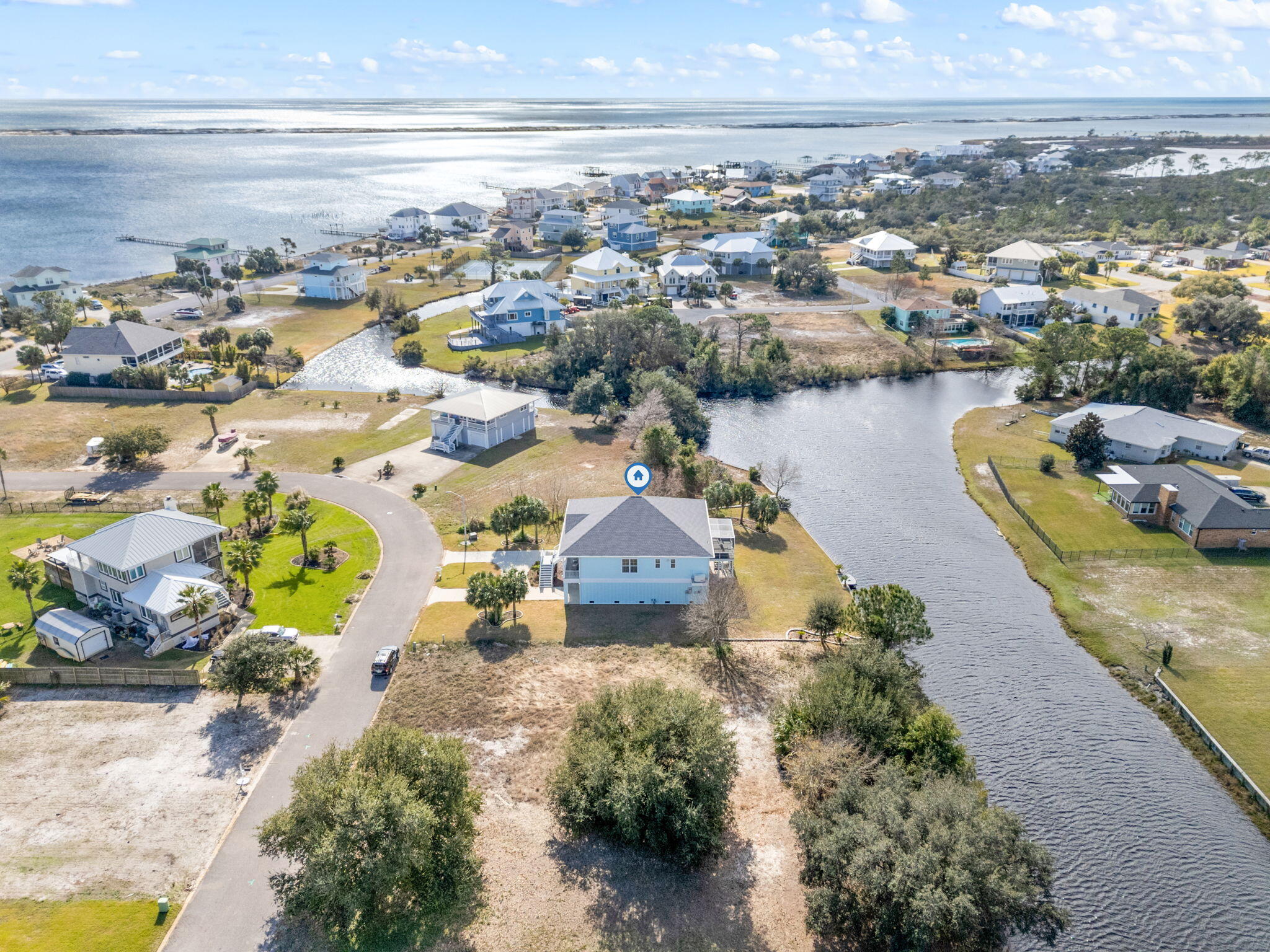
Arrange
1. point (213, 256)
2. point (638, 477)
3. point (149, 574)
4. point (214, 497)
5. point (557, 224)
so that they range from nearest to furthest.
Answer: point (149, 574)
point (638, 477)
point (214, 497)
point (213, 256)
point (557, 224)

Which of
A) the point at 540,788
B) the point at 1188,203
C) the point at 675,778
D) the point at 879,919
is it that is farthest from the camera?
the point at 1188,203

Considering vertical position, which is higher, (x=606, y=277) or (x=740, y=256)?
(x=740, y=256)

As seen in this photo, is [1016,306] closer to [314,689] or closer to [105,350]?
[314,689]

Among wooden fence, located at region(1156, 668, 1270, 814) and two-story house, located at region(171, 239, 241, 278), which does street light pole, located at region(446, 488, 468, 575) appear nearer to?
wooden fence, located at region(1156, 668, 1270, 814)

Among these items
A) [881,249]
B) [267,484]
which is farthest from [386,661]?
[881,249]

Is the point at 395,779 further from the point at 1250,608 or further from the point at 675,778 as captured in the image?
the point at 1250,608

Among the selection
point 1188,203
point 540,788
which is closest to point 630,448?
point 540,788

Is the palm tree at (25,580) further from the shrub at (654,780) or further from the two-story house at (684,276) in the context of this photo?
the two-story house at (684,276)

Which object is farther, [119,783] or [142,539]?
[142,539]
